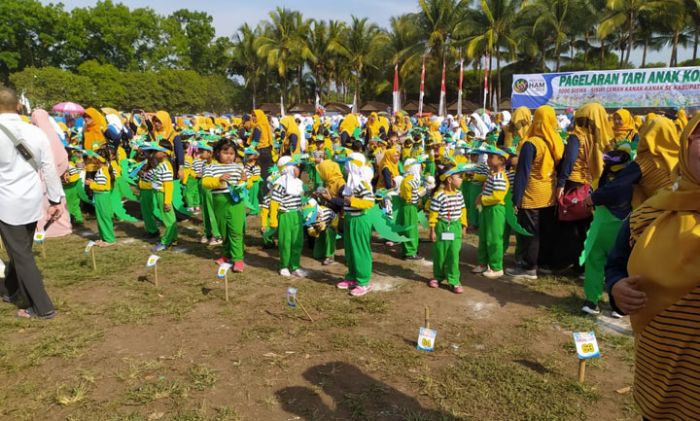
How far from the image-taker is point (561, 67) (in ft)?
121

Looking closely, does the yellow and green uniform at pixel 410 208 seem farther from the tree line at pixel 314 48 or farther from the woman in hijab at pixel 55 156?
the tree line at pixel 314 48

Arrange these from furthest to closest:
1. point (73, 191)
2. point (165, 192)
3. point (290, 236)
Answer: point (73, 191) → point (165, 192) → point (290, 236)

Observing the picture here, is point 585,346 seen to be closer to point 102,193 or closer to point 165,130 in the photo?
point 102,193

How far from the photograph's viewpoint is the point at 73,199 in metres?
8.34

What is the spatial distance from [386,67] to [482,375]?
130ft

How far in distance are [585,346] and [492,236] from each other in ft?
8.08

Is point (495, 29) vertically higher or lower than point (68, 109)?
higher

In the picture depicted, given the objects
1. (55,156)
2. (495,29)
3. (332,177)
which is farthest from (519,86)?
(55,156)

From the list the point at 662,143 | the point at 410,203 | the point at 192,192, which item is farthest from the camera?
the point at 192,192

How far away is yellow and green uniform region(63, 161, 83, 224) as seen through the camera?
794 centimetres

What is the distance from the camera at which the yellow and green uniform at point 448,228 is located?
526 cm

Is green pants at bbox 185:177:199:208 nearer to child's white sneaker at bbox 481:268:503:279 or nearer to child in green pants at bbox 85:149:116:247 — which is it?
child in green pants at bbox 85:149:116:247

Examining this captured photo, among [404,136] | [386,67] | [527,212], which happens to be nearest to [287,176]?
[527,212]

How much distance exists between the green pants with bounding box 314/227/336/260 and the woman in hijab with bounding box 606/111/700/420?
4.87m
